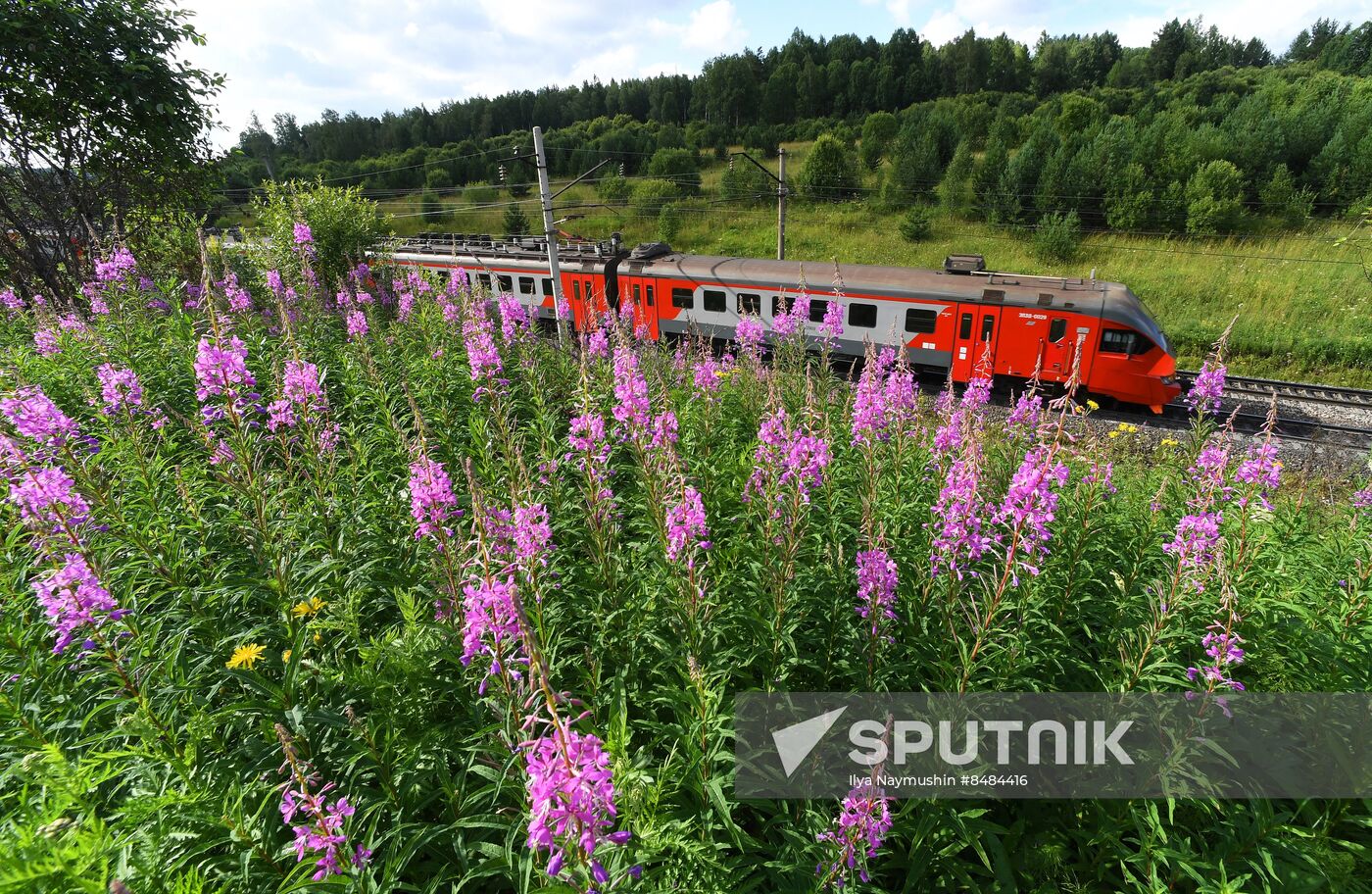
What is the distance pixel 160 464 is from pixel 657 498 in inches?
151

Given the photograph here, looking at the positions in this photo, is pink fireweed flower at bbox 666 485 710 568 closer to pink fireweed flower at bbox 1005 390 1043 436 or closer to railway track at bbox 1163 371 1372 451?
pink fireweed flower at bbox 1005 390 1043 436

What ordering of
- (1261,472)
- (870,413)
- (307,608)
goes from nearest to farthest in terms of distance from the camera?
(307,608) → (1261,472) → (870,413)

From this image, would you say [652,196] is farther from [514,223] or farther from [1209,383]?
[1209,383]

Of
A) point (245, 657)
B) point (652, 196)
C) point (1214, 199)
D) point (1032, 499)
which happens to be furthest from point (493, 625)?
point (652, 196)

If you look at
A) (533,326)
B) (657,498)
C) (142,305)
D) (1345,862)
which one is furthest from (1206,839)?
(142,305)

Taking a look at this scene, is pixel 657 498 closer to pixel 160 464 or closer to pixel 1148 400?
pixel 160 464

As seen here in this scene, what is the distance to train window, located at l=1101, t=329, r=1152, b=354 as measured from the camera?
11.5 m

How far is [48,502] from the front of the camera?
9.16ft

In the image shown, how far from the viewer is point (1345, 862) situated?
2.64 m

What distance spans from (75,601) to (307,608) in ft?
3.25

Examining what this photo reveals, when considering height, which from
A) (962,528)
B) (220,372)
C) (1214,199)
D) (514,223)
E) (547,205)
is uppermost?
(514,223)

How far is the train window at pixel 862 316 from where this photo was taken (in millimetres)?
13648

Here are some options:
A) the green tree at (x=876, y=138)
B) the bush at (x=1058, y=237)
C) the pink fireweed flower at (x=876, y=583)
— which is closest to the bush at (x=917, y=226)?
the bush at (x=1058, y=237)

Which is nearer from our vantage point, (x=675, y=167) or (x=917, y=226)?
(x=917, y=226)
